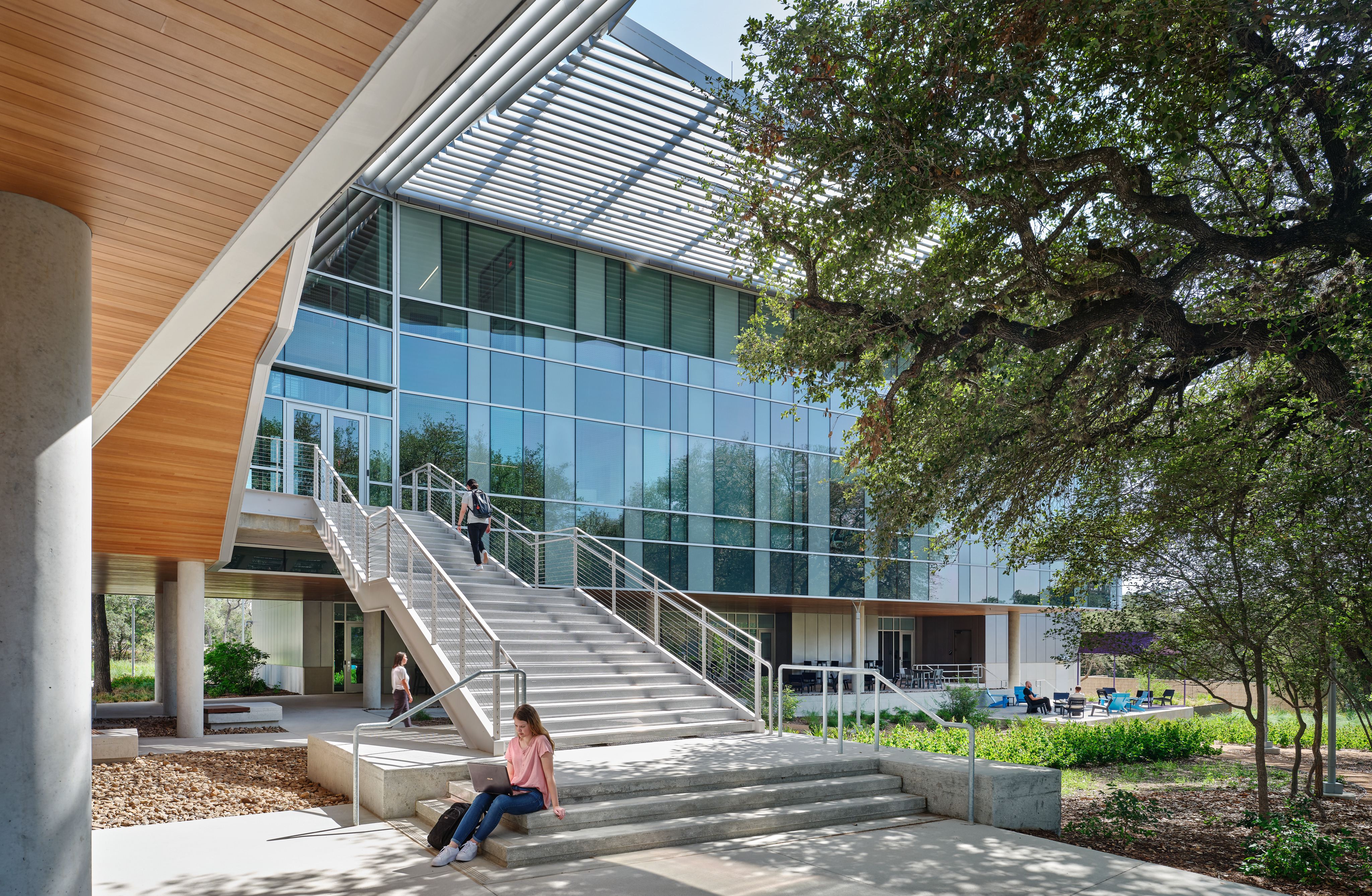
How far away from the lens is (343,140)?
4.38 meters

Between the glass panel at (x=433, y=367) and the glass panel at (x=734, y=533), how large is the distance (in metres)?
7.59

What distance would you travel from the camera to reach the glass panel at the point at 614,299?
2369 centimetres

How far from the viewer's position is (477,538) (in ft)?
50.8

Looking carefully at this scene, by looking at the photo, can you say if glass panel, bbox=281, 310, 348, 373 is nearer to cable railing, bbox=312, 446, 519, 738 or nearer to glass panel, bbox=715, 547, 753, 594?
cable railing, bbox=312, 446, 519, 738

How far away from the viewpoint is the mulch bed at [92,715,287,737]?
16500mm

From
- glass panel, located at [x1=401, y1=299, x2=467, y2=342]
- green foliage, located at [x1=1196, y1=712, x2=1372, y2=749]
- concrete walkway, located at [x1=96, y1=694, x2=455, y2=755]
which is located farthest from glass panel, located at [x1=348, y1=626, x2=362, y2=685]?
green foliage, located at [x1=1196, y1=712, x2=1372, y2=749]

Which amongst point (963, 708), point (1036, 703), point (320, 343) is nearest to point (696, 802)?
point (320, 343)

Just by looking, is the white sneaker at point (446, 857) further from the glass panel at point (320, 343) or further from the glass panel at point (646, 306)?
the glass panel at point (646, 306)

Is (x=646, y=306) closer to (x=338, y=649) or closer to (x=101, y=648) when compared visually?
(x=338, y=649)

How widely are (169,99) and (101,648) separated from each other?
30178 mm

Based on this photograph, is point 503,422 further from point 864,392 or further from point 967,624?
point 967,624

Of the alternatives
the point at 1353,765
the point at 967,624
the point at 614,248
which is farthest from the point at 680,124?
the point at 967,624

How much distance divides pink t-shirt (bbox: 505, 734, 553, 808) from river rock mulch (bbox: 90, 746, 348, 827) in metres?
2.94

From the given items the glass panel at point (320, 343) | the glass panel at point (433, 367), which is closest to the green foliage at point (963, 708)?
the glass panel at point (433, 367)
